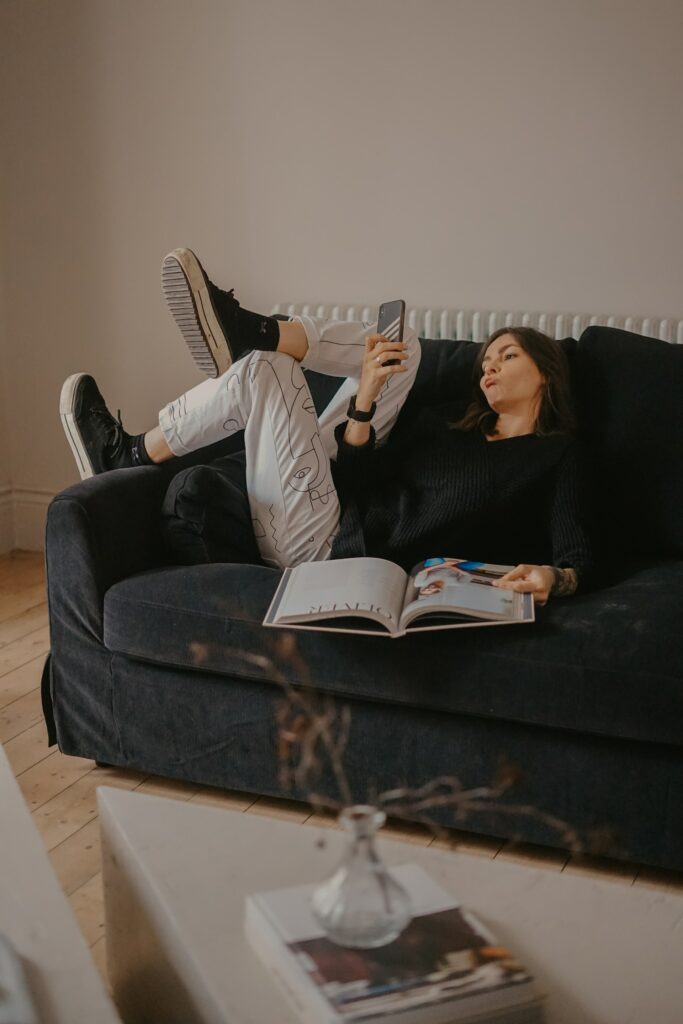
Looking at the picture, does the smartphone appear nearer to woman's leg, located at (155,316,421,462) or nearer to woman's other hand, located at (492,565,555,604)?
woman's leg, located at (155,316,421,462)

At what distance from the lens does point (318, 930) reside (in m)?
1.13

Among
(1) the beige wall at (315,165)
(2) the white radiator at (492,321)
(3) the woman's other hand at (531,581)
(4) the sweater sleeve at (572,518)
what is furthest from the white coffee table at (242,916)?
(1) the beige wall at (315,165)

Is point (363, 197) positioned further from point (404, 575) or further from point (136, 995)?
point (136, 995)

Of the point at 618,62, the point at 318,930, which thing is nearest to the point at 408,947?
the point at 318,930

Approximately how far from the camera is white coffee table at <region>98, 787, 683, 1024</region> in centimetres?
112

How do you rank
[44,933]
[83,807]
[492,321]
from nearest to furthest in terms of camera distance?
[44,933], [83,807], [492,321]

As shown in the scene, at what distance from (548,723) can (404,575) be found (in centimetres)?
42

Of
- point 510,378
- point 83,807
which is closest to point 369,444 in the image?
point 510,378

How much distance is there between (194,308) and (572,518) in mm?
881

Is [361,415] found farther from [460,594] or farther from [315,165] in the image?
[315,165]

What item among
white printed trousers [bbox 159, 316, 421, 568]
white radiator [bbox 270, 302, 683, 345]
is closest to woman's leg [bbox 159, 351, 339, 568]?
white printed trousers [bbox 159, 316, 421, 568]

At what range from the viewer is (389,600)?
6.73ft

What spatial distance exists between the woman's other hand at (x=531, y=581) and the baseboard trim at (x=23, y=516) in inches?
89.1

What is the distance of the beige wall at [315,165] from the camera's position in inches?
118
